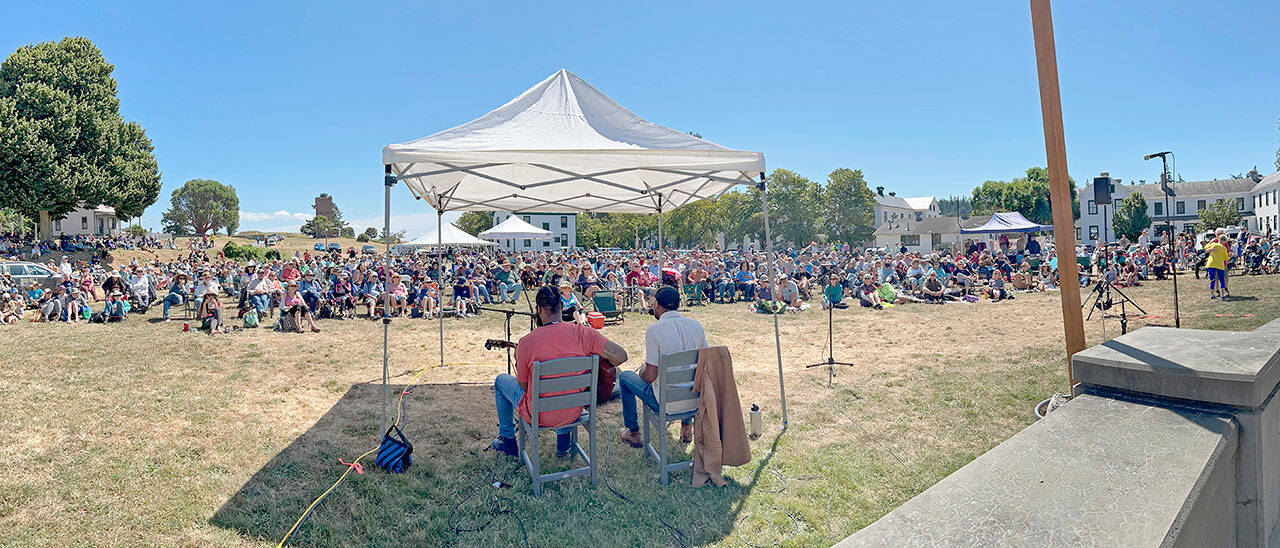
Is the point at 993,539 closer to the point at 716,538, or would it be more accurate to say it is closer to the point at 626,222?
the point at 716,538

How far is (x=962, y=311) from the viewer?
13.6 meters

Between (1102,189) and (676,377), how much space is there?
19.2ft

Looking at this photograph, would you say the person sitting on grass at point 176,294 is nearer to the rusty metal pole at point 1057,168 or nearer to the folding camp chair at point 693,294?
the folding camp chair at point 693,294

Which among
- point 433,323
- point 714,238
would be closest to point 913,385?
point 433,323

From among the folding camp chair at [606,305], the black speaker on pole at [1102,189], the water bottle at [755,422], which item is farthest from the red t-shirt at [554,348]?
the folding camp chair at [606,305]

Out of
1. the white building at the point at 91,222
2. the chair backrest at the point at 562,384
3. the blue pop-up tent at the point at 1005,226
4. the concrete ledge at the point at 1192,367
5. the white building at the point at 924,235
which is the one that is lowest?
the chair backrest at the point at 562,384

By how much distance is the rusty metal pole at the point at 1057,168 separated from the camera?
3688 mm

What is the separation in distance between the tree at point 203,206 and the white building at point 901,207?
10507 centimetres

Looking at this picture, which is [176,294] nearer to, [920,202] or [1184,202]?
[1184,202]

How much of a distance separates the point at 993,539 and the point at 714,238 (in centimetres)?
8059

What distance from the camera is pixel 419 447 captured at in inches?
193

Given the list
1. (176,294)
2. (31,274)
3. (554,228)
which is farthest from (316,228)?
(176,294)

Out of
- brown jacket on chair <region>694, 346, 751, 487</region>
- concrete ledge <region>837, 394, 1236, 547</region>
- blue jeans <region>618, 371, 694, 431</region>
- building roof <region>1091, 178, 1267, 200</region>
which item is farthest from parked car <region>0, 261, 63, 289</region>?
building roof <region>1091, 178, 1267, 200</region>

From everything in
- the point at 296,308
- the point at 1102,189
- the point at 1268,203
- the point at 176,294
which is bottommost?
the point at 296,308
